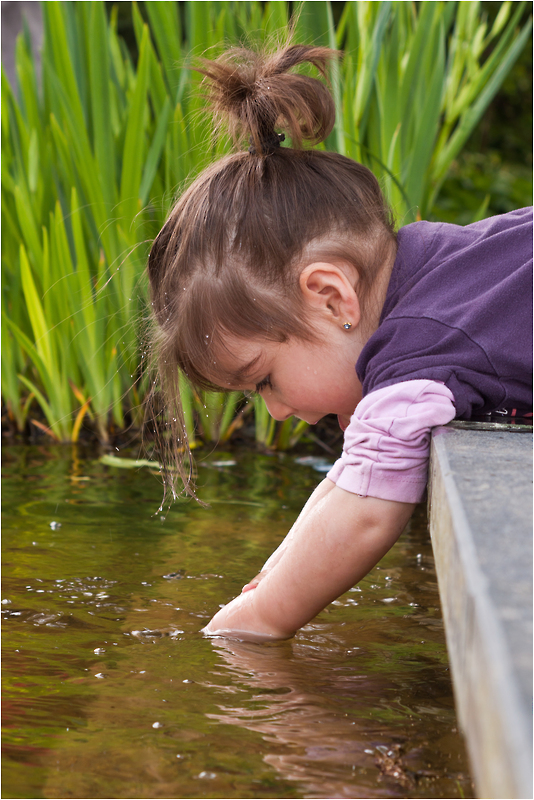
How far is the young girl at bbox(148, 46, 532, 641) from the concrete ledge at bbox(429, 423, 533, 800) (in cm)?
22

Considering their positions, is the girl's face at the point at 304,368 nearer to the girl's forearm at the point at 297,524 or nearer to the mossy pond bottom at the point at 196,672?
the girl's forearm at the point at 297,524

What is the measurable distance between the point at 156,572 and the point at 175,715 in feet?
1.68

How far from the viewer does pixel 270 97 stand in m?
1.23

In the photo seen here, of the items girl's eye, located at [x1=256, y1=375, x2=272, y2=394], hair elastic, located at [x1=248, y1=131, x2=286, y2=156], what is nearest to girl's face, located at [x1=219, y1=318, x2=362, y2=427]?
girl's eye, located at [x1=256, y1=375, x2=272, y2=394]

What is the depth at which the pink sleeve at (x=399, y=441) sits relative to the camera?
100 centimetres

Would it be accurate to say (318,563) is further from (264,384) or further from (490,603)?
(490,603)

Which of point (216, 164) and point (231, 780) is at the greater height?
point (216, 164)

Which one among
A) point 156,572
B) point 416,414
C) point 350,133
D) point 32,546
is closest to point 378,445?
point 416,414

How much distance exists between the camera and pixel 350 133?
2014 mm

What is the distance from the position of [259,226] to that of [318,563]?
0.47m

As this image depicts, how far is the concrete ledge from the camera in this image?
14.7 inches

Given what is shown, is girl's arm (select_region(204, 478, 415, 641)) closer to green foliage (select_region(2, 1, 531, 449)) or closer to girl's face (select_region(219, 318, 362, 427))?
girl's face (select_region(219, 318, 362, 427))

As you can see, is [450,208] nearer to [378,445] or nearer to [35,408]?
[35,408]

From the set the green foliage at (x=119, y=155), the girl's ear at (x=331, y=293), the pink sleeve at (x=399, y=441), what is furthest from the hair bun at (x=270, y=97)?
the green foliage at (x=119, y=155)
